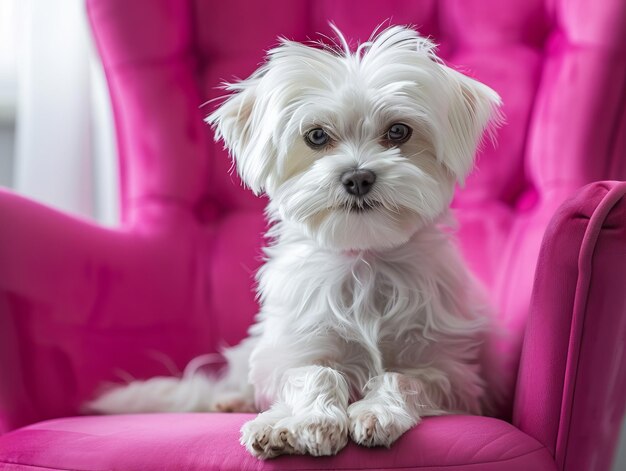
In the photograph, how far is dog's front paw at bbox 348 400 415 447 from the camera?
107cm

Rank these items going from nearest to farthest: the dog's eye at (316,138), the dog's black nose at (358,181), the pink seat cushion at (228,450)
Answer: the pink seat cushion at (228,450)
the dog's black nose at (358,181)
the dog's eye at (316,138)

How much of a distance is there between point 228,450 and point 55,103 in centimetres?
143

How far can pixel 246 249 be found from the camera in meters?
1.84

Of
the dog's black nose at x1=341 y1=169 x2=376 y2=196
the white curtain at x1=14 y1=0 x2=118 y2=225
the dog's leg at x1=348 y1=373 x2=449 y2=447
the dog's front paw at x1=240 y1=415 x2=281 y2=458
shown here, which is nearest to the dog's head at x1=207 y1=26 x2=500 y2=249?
the dog's black nose at x1=341 y1=169 x2=376 y2=196

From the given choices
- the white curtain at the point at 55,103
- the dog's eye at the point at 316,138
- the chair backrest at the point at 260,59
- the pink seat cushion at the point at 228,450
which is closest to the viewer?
the pink seat cushion at the point at 228,450

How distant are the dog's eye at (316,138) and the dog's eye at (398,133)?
11cm

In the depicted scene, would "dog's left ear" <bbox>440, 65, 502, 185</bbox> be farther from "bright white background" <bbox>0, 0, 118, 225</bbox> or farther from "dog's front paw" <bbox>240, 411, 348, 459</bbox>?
"bright white background" <bbox>0, 0, 118, 225</bbox>

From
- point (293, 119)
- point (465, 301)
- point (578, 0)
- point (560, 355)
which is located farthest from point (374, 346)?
point (578, 0)

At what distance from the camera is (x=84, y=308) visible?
1.50 metres

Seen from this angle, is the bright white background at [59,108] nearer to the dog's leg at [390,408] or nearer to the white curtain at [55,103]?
the white curtain at [55,103]

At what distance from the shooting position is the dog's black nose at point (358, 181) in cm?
119

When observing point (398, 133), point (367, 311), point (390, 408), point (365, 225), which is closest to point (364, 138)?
point (398, 133)

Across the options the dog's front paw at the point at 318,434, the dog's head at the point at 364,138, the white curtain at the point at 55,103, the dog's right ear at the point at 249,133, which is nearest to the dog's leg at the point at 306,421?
the dog's front paw at the point at 318,434

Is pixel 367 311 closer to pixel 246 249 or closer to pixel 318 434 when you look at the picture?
pixel 318 434
